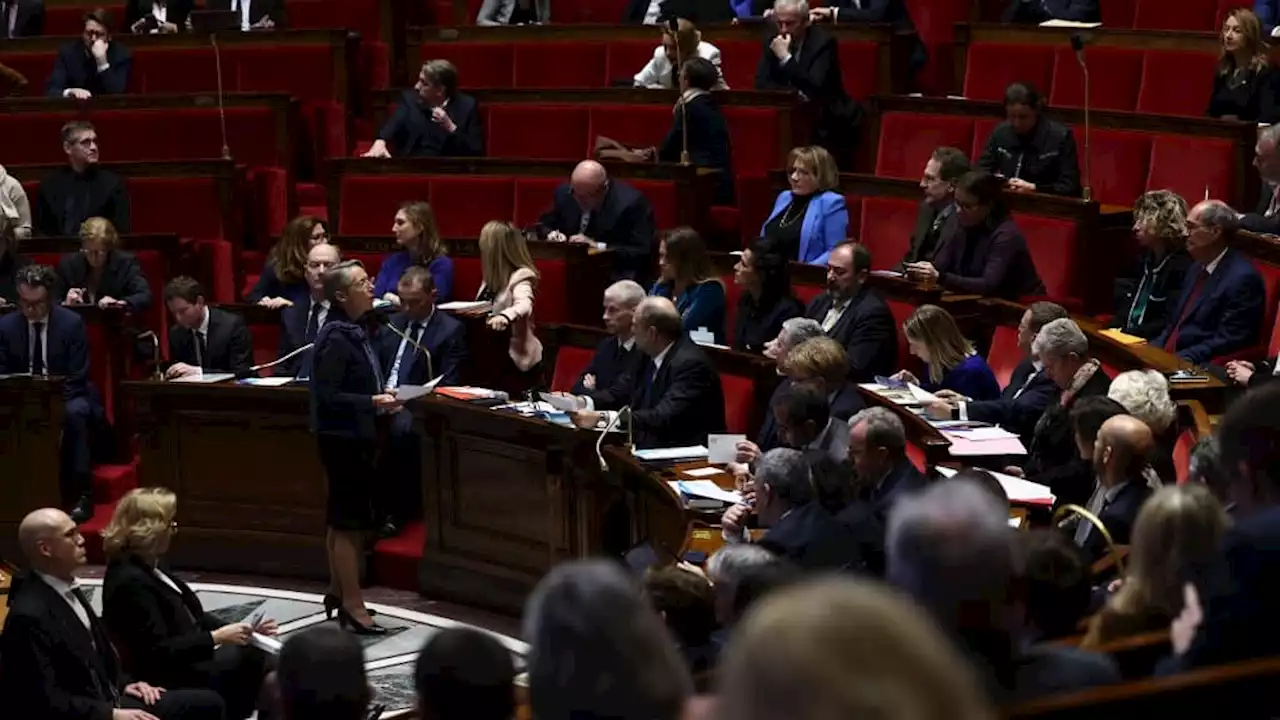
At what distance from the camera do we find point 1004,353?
5.61 m

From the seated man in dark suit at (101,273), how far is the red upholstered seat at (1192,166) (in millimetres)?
3302

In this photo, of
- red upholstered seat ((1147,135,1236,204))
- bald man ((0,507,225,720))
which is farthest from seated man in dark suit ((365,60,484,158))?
bald man ((0,507,225,720))

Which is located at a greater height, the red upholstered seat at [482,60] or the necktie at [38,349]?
the red upholstered seat at [482,60]

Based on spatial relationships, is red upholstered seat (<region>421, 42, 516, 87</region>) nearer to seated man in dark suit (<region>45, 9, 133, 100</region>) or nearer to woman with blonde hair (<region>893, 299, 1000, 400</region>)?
seated man in dark suit (<region>45, 9, 133, 100</region>)

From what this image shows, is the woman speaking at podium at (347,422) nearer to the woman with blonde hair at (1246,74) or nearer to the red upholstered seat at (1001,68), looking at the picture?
the woman with blonde hair at (1246,74)

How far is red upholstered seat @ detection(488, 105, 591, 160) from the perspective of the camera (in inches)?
302

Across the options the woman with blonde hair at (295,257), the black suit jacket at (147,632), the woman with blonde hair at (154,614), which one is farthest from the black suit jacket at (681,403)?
the woman with blonde hair at (295,257)

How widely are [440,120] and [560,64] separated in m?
0.90

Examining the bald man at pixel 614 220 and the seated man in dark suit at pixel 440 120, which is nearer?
the bald man at pixel 614 220

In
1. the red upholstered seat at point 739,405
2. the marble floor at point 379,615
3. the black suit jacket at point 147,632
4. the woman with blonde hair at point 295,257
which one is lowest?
the marble floor at point 379,615

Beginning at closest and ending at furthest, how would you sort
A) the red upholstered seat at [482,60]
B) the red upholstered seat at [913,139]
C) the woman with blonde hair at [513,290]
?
1. the woman with blonde hair at [513,290]
2. the red upholstered seat at [913,139]
3. the red upholstered seat at [482,60]

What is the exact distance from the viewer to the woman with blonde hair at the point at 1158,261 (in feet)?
18.0

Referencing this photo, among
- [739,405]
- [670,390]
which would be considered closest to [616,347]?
[739,405]

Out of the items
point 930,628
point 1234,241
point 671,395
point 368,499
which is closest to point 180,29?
point 368,499
